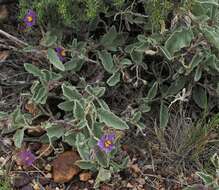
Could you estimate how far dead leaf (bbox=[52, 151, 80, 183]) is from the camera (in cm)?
238

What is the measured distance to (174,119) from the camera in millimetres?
2508

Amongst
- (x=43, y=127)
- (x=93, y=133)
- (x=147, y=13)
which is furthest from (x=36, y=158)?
(x=147, y=13)

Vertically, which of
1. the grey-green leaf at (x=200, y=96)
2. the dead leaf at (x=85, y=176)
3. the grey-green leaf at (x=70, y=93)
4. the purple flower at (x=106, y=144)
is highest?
the grey-green leaf at (x=70, y=93)

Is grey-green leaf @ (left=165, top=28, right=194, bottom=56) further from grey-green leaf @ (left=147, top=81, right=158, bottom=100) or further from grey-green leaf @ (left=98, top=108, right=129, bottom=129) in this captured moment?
grey-green leaf @ (left=98, top=108, right=129, bottom=129)

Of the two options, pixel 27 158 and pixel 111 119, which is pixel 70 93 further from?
pixel 27 158

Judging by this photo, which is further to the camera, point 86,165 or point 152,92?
point 152,92

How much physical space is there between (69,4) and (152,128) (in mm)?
726

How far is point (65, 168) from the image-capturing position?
2.39 meters

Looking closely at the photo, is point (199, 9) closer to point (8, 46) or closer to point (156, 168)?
point (156, 168)

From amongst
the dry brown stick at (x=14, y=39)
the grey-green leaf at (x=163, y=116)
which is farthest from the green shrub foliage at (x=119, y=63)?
the dry brown stick at (x=14, y=39)

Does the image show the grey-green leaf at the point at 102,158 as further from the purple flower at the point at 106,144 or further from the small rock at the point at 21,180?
the small rock at the point at 21,180

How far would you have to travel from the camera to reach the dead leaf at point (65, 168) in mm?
2379

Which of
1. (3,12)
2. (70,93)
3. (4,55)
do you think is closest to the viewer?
(70,93)

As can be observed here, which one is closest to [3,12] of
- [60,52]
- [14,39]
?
[14,39]
